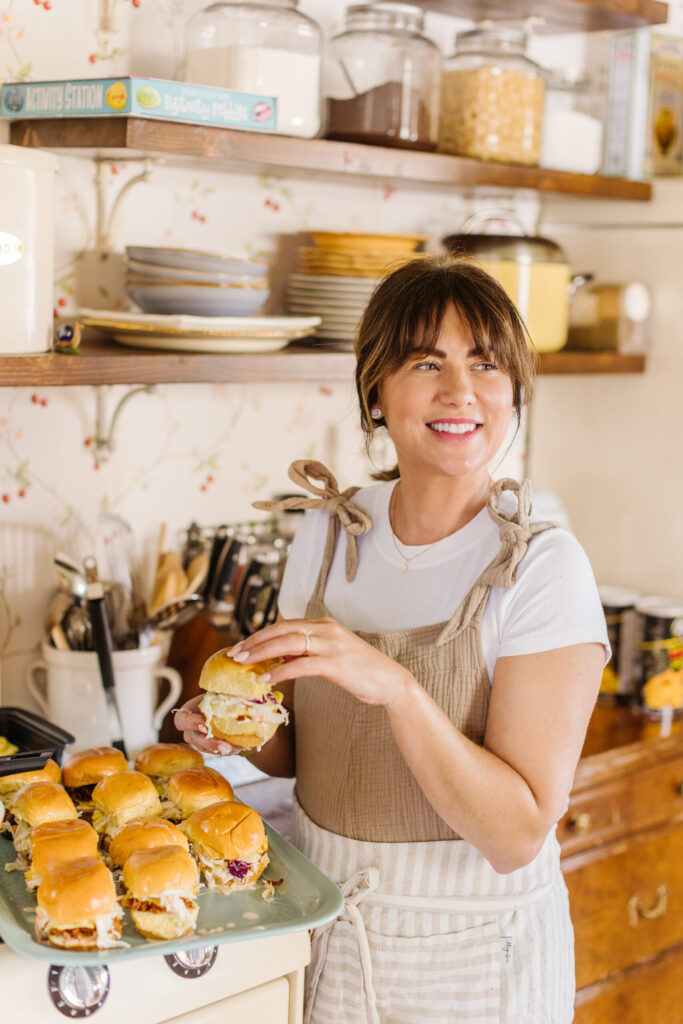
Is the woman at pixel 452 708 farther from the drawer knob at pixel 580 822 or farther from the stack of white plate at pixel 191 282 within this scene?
the drawer knob at pixel 580 822

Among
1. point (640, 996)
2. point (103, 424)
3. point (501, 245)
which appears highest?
point (501, 245)

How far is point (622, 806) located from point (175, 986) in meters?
1.10

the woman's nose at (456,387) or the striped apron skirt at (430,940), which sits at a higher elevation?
the woman's nose at (456,387)

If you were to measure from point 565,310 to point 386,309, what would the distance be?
0.96 meters

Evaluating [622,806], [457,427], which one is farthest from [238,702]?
[622,806]

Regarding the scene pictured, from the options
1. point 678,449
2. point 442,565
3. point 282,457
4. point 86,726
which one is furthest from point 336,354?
point 678,449

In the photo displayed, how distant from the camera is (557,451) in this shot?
101 inches

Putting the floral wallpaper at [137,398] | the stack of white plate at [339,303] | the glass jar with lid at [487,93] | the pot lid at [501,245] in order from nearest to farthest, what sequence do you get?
the floral wallpaper at [137,398] → the stack of white plate at [339,303] → the glass jar with lid at [487,93] → the pot lid at [501,245]

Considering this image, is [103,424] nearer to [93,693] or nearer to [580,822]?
[93,693]

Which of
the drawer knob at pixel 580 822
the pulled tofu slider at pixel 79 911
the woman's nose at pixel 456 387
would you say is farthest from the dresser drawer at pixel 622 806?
the pulled tofu slider at pixel 79 911

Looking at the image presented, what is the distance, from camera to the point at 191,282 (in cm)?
160

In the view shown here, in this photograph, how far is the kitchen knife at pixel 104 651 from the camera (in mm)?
1644

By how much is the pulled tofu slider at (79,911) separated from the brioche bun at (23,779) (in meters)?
0.24

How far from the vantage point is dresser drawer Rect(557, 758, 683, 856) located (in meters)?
1.94
